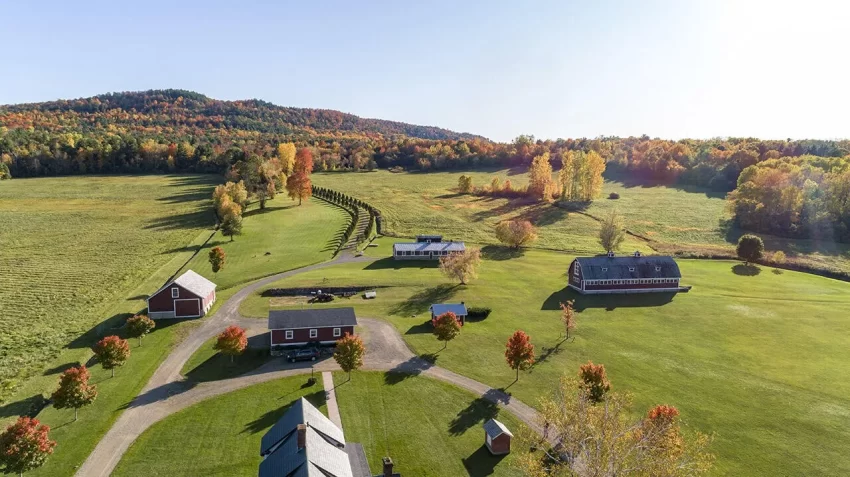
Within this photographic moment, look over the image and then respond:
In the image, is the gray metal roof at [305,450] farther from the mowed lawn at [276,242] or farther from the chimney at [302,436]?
the mowed lawn at [276,242]

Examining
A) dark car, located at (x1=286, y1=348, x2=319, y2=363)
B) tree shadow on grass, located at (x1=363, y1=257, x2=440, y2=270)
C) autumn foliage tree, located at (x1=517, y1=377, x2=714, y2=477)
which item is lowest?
dark car, located at (x1=286, y1=348, x2=319, y2=363)

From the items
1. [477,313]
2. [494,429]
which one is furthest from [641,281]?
[494,429]

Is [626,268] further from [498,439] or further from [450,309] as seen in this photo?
[498,439]

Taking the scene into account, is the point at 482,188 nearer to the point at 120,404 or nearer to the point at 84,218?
the point at 84,218

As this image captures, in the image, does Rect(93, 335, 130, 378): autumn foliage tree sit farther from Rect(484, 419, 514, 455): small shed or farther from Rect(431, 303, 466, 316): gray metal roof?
Rect(484, 419, 514, 455): small shed

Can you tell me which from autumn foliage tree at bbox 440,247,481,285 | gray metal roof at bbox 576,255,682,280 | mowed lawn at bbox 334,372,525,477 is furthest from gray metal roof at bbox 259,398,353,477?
gray metal roof at bbox 576,255,682,280

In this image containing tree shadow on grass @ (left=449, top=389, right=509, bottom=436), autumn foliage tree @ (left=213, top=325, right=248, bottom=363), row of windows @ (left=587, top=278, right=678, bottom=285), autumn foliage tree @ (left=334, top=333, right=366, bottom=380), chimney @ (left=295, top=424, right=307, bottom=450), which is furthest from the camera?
row of windows @ (left=587, top=278, right=678, bottom=285)
